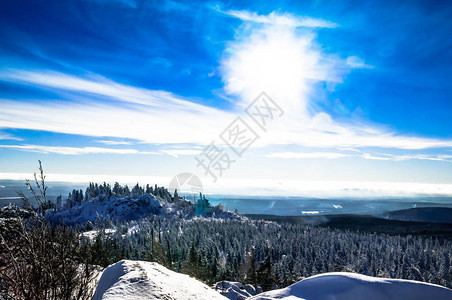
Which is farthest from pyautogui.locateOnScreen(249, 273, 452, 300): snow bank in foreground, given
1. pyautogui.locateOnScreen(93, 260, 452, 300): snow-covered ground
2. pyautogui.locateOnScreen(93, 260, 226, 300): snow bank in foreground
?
pyautogui.locateOnScreen(93, 260, 226, 300): snow bank in foreground

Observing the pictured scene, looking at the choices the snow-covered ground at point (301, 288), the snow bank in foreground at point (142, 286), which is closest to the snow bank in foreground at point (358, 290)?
the snow-covered ground at point (301, 288)

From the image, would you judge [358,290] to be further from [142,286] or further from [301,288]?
[142,286]

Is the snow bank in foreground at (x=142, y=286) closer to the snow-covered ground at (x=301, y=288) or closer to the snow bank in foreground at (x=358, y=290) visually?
the snow-covered ground at (x=301, y=288)

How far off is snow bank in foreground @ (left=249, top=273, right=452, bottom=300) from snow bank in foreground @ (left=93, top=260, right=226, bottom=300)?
1677 mm

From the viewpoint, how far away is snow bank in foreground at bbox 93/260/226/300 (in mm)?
4723

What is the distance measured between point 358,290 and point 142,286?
5.03m

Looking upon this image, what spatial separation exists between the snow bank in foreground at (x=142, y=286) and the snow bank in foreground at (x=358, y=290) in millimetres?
1677

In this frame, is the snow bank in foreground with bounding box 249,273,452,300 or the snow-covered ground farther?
the snow bank in foreground with bounding box 249,273,452,300

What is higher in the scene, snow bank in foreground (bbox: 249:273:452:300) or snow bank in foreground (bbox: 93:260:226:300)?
snow bank in foreground (bbox: 93:260:226:300)

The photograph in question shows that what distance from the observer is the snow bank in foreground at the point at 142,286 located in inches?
186

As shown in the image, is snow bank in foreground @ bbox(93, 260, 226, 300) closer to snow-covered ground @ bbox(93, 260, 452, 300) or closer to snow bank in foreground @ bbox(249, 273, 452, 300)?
snow-covered ground @ bbox(93, 260, 452, 300)

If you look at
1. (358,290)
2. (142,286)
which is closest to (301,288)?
(358,290)

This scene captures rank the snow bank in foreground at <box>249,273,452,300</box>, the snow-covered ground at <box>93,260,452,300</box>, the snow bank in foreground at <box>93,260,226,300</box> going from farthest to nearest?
1. the snow bank in foreground at <box>249,273,452,300</box>
2. the snow-covered ground at <box>93,260,452,300</box>
3. the snow bank in foreground at <box>93,260,226,300</box>

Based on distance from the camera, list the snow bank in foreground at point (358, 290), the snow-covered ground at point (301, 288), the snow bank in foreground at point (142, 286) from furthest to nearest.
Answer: the snow bank in foreground at point (358, 290) < the snow-covered ground at point (301, 288) < the snow bank in foreground at point (142, 286)
